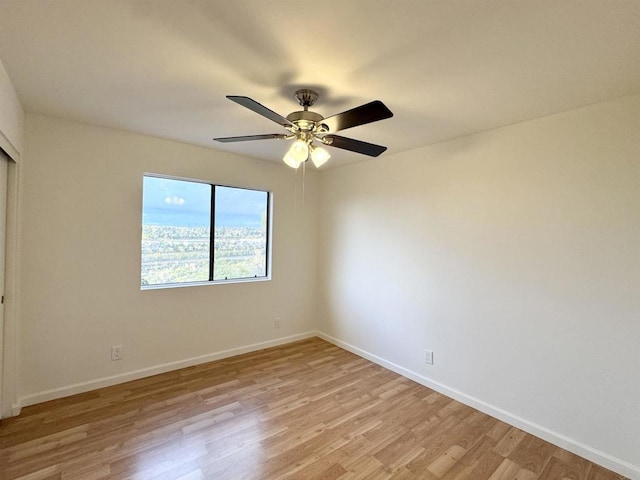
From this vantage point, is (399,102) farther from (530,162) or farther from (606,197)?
(606,197)

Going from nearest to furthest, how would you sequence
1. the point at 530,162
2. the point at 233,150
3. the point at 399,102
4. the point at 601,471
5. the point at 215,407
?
1. the point at 601,471
2. the point at 399,102
3. the point at 530,162
4. the point at 215,407
5. the point at 233,150

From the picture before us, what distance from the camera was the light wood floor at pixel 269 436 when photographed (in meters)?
1.85

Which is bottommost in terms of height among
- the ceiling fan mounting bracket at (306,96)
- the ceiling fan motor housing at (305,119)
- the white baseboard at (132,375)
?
the white baseboard at (132,375)

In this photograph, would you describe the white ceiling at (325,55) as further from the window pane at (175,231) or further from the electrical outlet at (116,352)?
the electrical outlet at (116,352)

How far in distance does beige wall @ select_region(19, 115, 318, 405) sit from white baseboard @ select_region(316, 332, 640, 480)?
2045 millimetres

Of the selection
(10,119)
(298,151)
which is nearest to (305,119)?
(298,151)

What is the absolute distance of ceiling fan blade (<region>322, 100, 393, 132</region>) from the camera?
1490 mm

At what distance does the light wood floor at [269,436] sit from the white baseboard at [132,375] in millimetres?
73

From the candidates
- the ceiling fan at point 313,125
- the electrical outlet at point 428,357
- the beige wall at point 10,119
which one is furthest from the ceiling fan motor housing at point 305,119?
the electrical outlet at point 428,357

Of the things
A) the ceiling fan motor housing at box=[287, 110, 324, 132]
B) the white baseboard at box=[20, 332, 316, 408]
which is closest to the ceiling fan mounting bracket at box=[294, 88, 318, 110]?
the ceiling fan motor housing at box=[287, 110, 324, 132]

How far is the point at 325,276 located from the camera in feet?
13.9

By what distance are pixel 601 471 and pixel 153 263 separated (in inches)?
155

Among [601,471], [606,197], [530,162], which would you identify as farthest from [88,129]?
[601,471]

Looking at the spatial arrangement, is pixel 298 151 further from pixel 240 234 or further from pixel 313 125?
pixel 240 234
